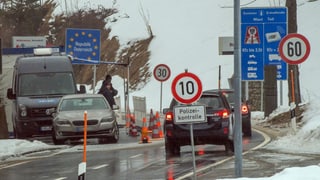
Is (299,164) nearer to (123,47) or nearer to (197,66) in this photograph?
(197,66)

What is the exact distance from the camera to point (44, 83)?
23672mm

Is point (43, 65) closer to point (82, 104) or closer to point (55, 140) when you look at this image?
point (82, 104)

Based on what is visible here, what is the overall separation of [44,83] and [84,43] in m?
8.29

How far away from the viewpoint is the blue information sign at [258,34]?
2553 centimetres

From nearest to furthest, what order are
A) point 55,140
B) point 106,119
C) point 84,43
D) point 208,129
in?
point 208,129 → point 106,119 → point 55,140 → point 84,43

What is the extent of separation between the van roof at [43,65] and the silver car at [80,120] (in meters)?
1.65

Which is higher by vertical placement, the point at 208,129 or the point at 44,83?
the point at 44,83

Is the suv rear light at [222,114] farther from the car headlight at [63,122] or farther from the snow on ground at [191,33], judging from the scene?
the snow on ground at [191,33]

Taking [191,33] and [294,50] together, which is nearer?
[294,50]

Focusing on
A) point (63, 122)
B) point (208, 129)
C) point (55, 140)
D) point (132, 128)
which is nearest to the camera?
point (208, 129)

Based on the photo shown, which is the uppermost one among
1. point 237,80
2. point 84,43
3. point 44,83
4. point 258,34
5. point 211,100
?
point 84,43

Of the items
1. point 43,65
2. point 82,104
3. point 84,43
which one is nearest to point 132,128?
point 82,104

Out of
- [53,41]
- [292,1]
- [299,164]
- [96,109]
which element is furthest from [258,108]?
[53,41]

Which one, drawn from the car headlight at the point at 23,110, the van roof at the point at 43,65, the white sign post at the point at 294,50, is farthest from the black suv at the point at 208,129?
the van roof at the point at 43,65
